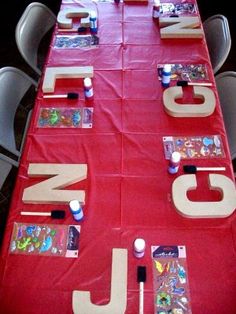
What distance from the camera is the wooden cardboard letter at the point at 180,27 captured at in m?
1.80

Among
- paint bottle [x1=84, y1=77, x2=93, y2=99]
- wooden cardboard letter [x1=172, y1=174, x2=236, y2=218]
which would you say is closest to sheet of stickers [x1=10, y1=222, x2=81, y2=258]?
wooden cardboard letter [x1=172, y1=174, x2=236, y2=218]

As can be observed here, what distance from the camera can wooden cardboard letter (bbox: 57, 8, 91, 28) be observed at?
74.7 inches

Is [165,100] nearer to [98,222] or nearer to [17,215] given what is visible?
[98,222]

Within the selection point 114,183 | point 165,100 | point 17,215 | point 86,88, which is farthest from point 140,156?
point 17,215

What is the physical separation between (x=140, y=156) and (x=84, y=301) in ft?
2.05

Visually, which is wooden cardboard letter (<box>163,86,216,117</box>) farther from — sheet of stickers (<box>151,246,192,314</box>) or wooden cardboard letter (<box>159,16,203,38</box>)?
sheet of stickers (<box>151,246,192,314</box>)

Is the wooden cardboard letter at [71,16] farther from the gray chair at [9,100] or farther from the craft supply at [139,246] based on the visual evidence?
the craft supply at [139,246]

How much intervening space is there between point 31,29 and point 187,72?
1125 millimetres

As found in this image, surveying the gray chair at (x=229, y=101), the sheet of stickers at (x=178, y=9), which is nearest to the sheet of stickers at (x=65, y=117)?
the gray chair at (x=229, y=101)

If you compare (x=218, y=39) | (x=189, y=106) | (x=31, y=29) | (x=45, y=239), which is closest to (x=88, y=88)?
(x=189, y=106)

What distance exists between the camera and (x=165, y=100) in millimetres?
1460

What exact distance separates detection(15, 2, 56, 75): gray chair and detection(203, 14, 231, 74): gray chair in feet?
3.85

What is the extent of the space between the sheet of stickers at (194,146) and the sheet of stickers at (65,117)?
39 centimetres

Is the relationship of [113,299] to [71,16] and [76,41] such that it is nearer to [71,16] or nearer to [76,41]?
[76,41]
